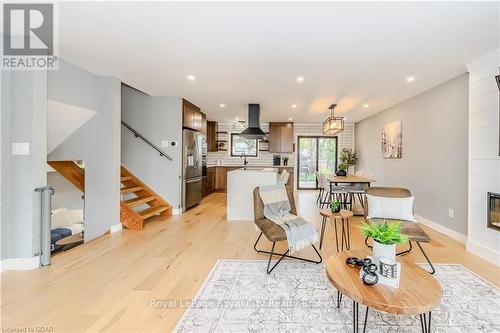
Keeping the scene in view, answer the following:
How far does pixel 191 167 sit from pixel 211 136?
10.2 feet

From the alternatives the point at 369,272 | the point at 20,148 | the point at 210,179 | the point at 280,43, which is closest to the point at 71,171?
the point at 20,148

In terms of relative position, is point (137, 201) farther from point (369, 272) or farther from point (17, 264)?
point (369, 272)

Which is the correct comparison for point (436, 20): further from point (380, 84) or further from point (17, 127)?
point (17, 127)

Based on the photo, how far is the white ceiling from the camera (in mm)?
2068

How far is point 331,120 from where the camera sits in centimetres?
542

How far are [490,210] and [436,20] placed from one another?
2367 millimetres

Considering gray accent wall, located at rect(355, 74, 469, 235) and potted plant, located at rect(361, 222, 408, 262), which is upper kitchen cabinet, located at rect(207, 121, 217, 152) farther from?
potted plant, located at rect(361, 222, 408, 262)

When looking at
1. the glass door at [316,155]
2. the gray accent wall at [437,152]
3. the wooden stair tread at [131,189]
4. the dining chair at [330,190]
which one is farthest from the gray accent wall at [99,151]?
the glass door at [316,155]

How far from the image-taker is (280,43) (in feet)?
8.67

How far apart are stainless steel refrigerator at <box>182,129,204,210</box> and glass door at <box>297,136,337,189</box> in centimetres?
410

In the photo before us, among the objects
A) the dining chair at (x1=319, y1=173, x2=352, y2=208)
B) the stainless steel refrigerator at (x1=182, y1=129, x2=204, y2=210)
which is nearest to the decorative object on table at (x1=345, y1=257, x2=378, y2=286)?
the dining chair at (x1=319, y1=173, x2=352, y2=208)

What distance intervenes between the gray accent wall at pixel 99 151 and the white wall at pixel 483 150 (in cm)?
526

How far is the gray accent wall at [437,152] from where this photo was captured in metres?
3.62

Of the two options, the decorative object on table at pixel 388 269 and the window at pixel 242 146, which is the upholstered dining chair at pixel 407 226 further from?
the window at pixel 242 146
